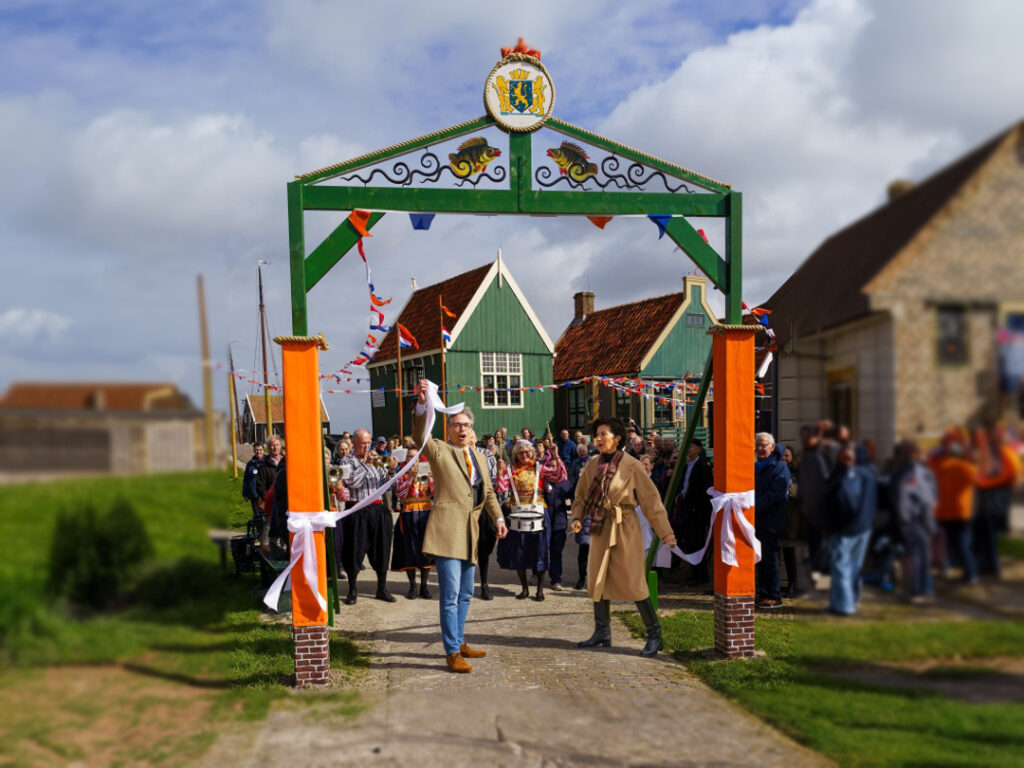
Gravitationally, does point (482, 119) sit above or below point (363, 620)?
above

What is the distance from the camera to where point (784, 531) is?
23.4 ft

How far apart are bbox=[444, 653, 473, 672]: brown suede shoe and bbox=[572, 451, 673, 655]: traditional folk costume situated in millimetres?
1082

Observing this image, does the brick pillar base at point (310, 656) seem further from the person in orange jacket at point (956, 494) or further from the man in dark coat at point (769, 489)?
the person in orange jacket at point (956, 494)

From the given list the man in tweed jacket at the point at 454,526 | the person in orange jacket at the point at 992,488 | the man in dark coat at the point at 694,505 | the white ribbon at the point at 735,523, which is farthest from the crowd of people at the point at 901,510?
the man in dark coat at the point at 694,505

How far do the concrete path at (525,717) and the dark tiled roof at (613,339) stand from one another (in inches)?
253

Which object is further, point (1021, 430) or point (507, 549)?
point (507, 549)

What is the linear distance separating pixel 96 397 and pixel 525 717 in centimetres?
301

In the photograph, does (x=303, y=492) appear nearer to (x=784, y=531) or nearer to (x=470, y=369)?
(x=784, y=531)

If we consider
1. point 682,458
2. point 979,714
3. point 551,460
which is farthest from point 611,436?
→ point 979,714

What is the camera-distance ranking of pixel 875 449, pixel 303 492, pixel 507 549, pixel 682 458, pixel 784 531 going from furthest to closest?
pixel 507 549, pixel 784 531, pixel 682 458, pixel 303 492, pixel 875 449

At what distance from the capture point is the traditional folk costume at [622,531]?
6.00 metres

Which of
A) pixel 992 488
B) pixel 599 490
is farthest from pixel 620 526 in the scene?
pixel 992 488

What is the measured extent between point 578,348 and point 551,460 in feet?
18.0

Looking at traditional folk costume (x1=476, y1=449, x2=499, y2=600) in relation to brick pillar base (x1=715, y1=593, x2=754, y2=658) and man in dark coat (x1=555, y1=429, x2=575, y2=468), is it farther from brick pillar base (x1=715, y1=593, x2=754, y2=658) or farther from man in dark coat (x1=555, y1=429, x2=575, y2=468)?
man in dark coat (x1=555, y1=429, x2=575, y2=468)
